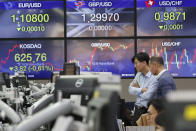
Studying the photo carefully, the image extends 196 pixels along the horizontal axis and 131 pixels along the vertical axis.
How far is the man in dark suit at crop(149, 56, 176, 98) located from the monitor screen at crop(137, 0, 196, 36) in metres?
3.69

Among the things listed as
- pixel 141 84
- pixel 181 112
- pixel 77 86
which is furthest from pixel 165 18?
pixel 181 112

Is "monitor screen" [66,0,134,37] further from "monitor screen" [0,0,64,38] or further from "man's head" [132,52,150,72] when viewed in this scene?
"man's head" [132,52,150,72]

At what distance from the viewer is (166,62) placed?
7379mm

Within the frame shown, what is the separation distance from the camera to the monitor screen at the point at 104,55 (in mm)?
7453

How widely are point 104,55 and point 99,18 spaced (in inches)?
29.3

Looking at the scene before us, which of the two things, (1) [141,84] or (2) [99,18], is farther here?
(2) [99,18]

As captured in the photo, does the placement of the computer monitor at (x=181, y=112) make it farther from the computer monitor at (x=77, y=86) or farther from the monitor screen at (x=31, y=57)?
the monitor screen at (x=31, y=57)

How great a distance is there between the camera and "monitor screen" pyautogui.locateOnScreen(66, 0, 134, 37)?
7477mm

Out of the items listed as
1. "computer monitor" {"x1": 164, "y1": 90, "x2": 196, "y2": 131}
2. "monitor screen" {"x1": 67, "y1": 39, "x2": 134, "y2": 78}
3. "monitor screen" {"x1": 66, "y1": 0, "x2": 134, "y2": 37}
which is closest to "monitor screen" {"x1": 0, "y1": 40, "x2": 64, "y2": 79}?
"monitor screen" {"x1": 67, "y1": 39, "x2": 134, "y2": 78}

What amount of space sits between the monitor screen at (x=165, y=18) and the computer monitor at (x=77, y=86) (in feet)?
17.7

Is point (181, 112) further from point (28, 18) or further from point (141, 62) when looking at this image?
point (28, 18)

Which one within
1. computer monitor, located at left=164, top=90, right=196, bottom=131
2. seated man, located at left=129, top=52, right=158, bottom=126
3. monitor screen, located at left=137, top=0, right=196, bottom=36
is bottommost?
seated man, located at left=129, top=52, right=158, bottom=126

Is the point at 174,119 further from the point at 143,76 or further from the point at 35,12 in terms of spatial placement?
the point at 35,12

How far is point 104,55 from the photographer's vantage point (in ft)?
24.7
